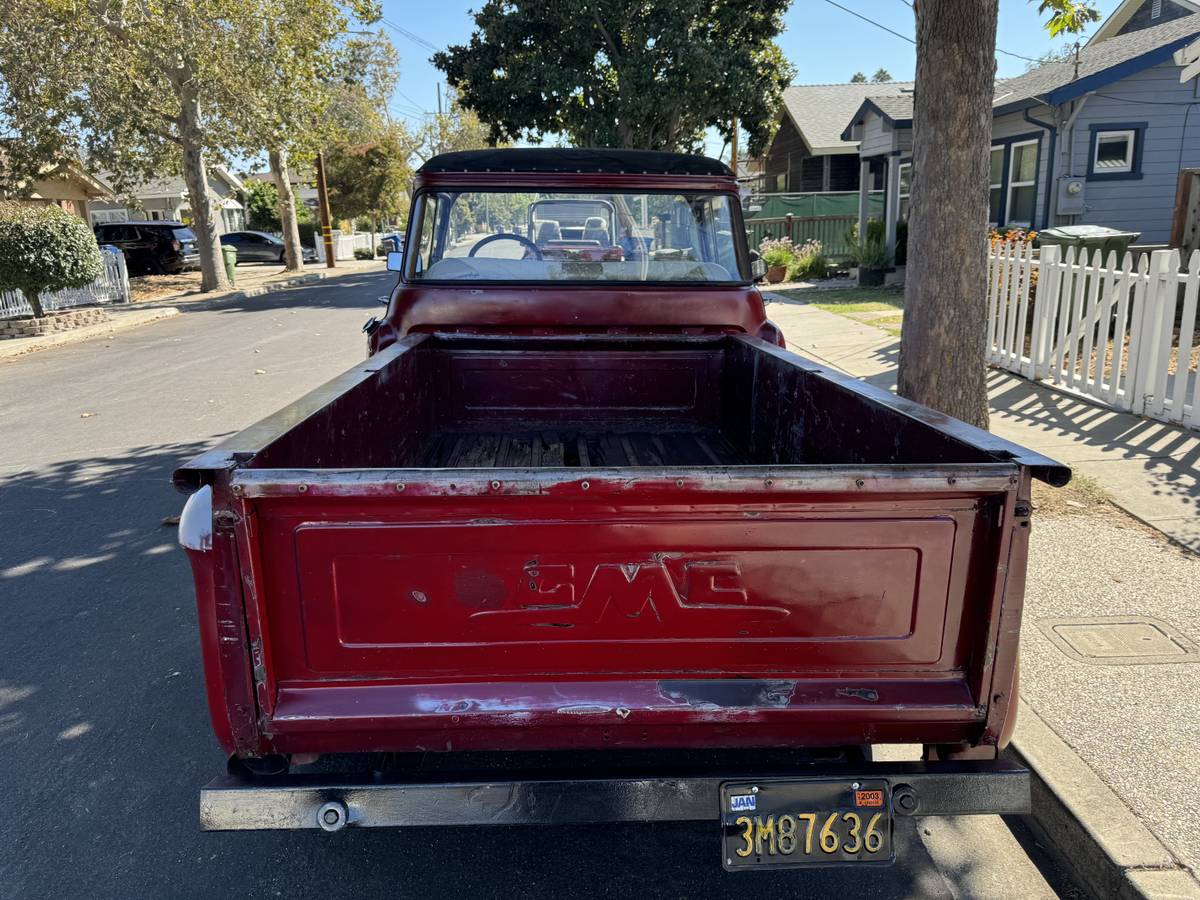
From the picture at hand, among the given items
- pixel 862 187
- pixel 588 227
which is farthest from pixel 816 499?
pixel 862 187

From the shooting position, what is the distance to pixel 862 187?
20922 mm

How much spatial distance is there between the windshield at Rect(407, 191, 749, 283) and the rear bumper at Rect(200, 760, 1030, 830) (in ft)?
11.1

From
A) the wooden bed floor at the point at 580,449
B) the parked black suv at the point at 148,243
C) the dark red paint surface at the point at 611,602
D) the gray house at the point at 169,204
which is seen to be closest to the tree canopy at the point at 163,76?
the parked black suv at the point at 148,243

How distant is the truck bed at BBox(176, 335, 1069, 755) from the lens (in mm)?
2041

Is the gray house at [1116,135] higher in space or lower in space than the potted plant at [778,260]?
higher

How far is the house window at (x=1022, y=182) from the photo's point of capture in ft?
51.3

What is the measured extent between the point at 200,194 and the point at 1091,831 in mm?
24040

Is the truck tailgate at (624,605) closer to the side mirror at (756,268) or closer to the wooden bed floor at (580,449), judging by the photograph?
the wooden bed floor at (580,449)

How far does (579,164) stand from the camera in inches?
207

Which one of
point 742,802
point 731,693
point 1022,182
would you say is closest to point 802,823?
point 742,802

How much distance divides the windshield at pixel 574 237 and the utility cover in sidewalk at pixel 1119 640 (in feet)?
8.13

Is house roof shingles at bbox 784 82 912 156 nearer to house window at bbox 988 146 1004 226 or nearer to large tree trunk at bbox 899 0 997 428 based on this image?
house window at bbox 988 146 1004 226

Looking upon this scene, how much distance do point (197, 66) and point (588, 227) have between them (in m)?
18.8

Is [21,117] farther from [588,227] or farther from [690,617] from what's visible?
[690,617]
